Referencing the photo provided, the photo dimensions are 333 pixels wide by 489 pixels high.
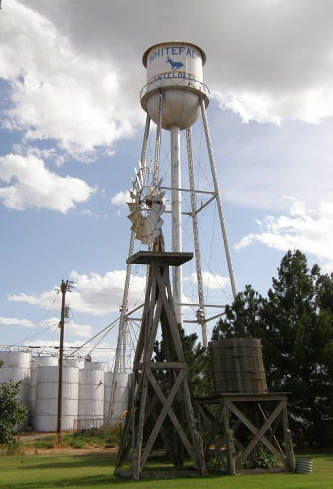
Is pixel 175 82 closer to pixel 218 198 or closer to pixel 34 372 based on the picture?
pixel 218 198

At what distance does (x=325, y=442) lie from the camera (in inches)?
1078

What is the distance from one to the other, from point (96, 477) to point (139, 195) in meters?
8.91

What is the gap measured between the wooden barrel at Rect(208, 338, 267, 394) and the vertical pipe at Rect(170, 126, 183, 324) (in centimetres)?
1372

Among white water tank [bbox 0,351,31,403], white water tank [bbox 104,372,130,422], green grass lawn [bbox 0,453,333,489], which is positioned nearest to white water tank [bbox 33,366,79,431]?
white water tank [bbox 0,351,31,403]

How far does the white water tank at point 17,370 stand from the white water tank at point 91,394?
5156 mm

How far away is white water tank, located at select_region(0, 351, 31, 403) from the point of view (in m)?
51.2

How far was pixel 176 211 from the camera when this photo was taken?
1309 inches

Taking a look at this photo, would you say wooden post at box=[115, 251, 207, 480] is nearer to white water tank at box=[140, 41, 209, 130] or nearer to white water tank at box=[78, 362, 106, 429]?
white water tank at box=[140, 41, 209, 130]

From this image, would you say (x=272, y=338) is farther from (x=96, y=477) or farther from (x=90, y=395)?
(x=90, y=395)

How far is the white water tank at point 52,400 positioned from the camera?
166 feet

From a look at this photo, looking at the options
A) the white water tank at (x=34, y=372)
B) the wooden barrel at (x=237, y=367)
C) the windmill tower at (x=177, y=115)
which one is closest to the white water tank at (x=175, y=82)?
the windmill tower at (x=177, y=115)

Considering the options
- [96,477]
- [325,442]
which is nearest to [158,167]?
[325,442]

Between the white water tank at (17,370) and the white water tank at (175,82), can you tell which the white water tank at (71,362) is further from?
the white water tank at (175,82)

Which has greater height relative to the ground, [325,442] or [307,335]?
[307,335]
